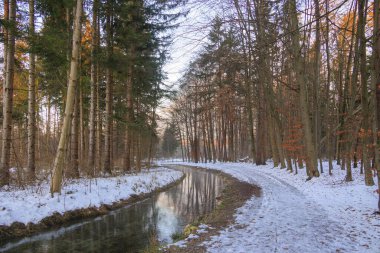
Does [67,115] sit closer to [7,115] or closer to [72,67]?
[72,67]

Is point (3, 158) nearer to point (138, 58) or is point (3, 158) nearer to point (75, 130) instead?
point (75, 130)

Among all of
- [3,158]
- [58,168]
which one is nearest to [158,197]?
[58,168]

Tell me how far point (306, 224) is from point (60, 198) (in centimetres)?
721

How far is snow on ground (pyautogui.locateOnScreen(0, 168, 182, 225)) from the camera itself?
7.51m

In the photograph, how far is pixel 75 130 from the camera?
12.4 metres

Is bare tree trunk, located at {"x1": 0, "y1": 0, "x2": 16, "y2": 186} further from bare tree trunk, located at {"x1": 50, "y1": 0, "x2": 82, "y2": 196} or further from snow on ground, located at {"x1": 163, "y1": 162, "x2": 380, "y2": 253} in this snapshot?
snow on ground, located at {"x1": 163, "y1": 162, "x2": 380, "y2": 253}

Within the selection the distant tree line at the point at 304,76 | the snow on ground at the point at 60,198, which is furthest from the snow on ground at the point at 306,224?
the snow on ground at the point at 60,198

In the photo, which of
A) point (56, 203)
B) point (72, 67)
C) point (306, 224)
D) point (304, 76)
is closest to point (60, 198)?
point (56, 203)

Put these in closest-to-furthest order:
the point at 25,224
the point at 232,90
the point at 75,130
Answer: the point at 25,224, the point at 75,130, the point at 232,90

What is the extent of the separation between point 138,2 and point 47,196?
40.0 ft

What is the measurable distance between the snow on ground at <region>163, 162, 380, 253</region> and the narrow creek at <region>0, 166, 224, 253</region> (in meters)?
2.01

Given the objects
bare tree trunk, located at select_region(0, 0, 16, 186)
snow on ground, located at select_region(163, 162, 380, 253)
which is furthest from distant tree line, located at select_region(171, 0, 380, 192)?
bare tree trunk, located at select_region(0, 0, 16, 186)

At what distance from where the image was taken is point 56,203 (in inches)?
341

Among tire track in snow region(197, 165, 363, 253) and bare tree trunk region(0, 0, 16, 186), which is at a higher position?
bare tree trunk region(0, 0, 16, 186)
